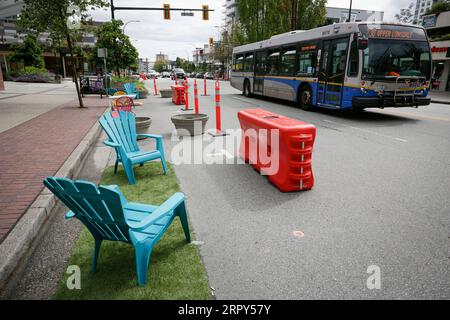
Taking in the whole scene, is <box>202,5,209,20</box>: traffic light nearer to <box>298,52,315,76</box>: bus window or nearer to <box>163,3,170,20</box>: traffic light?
<box>163,3,170,20</box>: traffic light

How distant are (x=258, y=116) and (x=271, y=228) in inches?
96.8

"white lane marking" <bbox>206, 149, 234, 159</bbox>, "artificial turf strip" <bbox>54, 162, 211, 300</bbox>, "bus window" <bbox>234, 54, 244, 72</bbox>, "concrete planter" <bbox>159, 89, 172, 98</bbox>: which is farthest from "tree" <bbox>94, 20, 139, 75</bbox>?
"artificial turf strip" <bbox>54, 162, 211, 300</bbox>

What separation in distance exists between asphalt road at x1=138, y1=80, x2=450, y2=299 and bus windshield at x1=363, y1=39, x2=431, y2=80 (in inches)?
172

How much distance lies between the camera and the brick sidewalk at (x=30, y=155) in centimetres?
395

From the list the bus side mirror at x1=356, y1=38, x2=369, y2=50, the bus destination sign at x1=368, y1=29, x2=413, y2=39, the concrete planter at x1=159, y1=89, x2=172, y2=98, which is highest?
the bus destination sign at x1=368, y1=29, x2=413, y2=39

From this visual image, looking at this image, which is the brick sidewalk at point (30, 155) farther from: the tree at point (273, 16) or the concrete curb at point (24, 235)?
the tree at point (273, 16)

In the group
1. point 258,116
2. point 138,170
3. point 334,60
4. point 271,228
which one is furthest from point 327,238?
point 334,60

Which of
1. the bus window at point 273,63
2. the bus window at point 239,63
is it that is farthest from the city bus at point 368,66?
the bus window at point 239,63

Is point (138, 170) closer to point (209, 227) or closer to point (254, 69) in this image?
point (209, 227)

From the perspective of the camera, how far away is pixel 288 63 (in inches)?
583

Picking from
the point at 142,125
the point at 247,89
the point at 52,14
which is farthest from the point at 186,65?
the point at 142,125

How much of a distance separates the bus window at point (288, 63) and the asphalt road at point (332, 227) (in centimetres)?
854

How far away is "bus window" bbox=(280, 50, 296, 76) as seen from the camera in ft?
47.2
